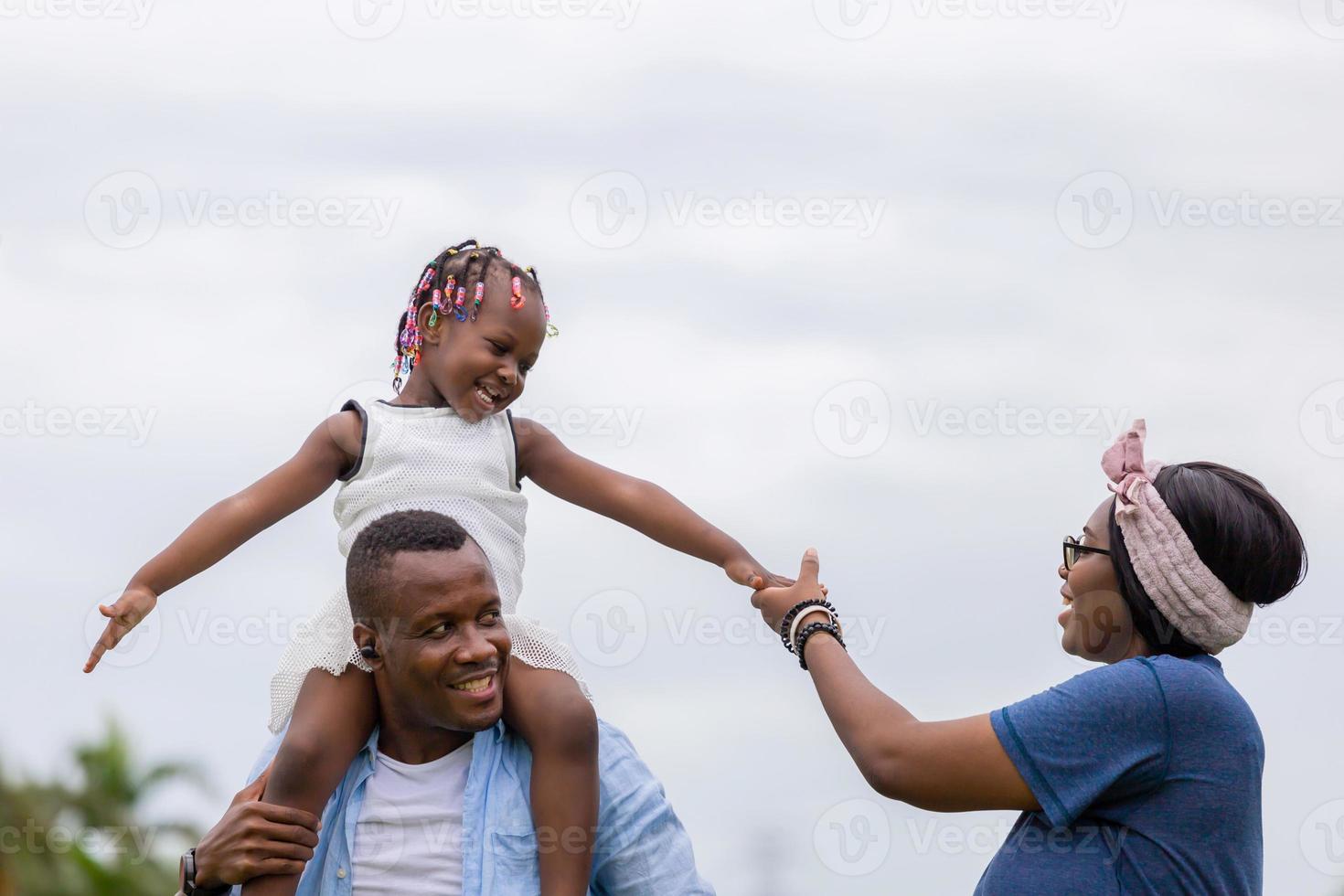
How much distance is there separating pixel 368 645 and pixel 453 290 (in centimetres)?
124

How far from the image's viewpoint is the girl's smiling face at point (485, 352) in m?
4.85

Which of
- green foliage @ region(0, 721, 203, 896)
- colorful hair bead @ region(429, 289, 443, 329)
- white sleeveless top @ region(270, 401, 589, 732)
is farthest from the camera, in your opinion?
green foliage @ region(0, 721, 203, 896)

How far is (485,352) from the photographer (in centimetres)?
486

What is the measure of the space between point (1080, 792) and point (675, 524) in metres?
1.71

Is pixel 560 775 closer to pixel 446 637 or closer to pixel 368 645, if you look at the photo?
pixel 446 637

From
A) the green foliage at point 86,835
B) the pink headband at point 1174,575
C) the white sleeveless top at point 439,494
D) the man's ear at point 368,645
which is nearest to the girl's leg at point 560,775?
the white sleeveless top at point 439,494

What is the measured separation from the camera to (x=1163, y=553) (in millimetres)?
3807

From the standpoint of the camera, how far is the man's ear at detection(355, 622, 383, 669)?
4.29m

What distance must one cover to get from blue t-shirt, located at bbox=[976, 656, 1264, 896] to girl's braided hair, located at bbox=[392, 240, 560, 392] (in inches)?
83.6

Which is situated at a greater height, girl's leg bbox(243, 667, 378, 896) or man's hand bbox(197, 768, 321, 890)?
girl's leg bbox(243, 667, 378, 896)

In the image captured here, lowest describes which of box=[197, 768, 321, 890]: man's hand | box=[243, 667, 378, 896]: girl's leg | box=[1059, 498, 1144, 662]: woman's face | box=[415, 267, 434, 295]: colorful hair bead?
box=[197, 768, 321, 890]: man's hand

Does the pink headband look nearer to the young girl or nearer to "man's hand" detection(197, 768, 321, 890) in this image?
the young girl

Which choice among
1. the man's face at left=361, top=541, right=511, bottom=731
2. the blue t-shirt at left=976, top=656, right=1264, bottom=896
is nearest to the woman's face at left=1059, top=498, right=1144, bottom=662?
the blue t-shirt at left=976, top=656, right=1264, bottom=896

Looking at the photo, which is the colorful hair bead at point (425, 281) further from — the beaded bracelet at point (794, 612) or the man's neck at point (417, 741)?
the beaded bracelet at point (794, 612)
